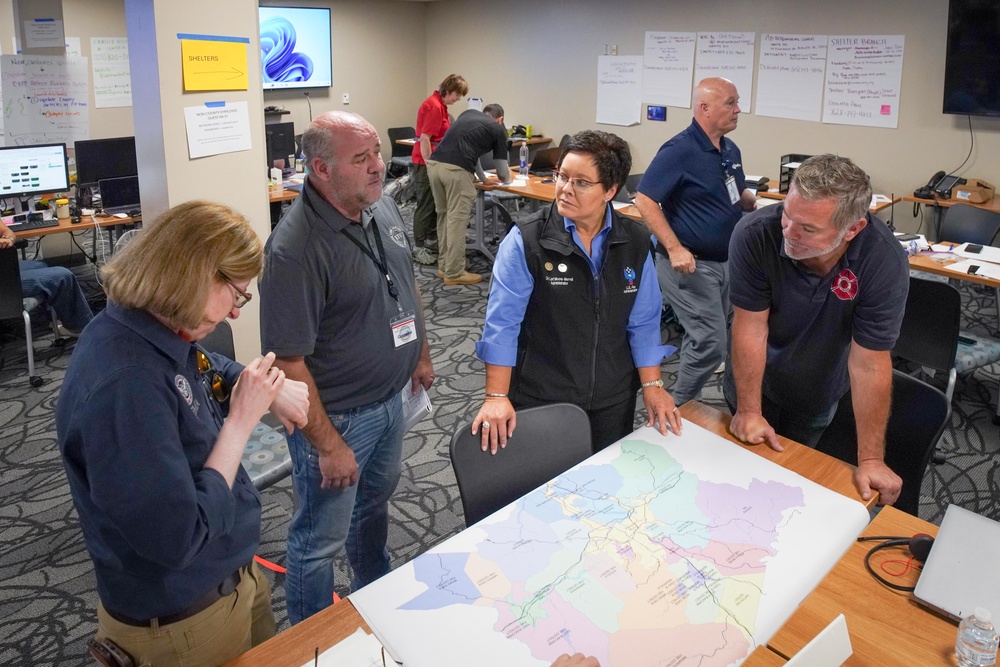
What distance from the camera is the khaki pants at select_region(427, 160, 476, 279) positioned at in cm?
618

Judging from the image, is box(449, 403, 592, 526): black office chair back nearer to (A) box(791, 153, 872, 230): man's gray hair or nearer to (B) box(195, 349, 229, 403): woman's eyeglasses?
(B) box(195, 349, 229, 403): woman's eyeglasses

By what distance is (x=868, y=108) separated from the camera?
21.8 feet

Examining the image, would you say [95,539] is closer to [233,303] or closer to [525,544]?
[233,303]

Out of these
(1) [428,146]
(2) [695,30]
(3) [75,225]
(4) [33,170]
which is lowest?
(3) [75,225]

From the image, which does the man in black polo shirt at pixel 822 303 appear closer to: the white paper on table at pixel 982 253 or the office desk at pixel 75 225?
the white paper on table at pixel 982 253

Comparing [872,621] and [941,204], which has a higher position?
[941,204]

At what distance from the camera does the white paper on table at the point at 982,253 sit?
435 centimetres

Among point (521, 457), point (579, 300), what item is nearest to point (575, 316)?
point (579, 300)

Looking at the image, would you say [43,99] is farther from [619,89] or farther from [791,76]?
[791,76]

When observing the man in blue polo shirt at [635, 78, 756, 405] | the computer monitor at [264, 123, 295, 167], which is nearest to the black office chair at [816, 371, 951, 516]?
the man in blue polo shirt at [635, 78, 756, 405]

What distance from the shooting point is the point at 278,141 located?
657 cm

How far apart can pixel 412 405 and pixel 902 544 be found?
55.8 inches

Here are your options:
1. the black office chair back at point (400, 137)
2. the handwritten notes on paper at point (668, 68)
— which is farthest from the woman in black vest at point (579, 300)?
the black office chair back at point (400, 137)

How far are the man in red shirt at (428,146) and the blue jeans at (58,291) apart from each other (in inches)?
114
